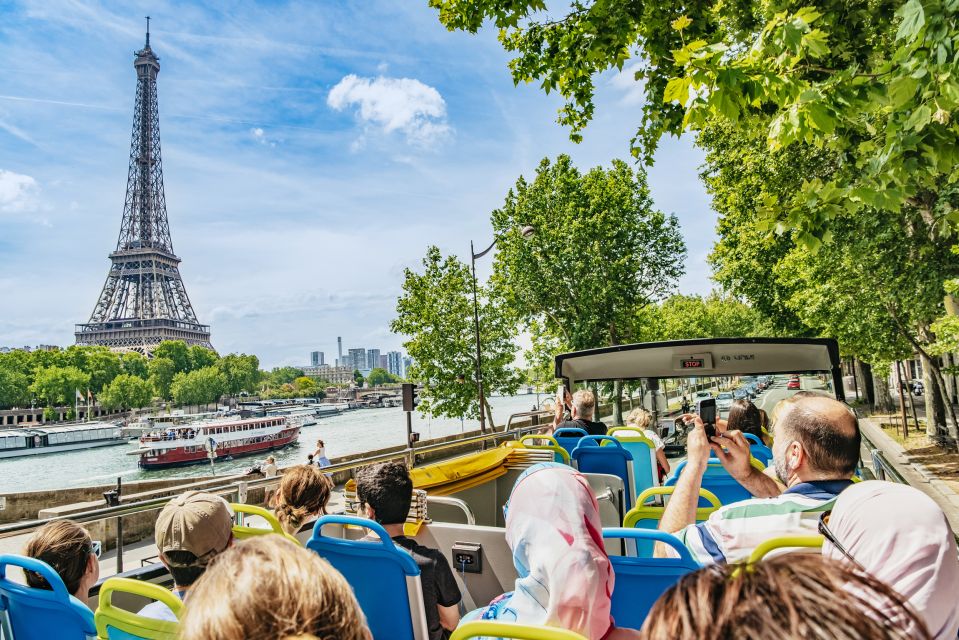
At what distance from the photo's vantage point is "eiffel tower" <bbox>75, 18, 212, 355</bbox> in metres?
122

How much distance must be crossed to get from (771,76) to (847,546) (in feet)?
11.4

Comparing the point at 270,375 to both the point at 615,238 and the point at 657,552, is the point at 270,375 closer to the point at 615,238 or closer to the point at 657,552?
the point at 615,238

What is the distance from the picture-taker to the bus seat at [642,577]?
2.47m

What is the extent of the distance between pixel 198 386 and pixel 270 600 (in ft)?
445

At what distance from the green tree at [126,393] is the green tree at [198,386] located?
16.7 ft

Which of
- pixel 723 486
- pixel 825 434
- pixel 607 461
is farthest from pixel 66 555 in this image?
pixel 607 461

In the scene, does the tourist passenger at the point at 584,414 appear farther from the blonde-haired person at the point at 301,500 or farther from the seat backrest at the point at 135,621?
the seat backrest at the point at 135,621

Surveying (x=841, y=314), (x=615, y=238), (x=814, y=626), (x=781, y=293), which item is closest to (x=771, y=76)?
(x=814, y=626)

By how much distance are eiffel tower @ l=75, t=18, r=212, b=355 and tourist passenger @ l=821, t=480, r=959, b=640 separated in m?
137

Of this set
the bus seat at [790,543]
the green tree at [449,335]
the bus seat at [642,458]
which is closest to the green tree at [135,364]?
the green tree at [449,335]

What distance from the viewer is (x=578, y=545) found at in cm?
228

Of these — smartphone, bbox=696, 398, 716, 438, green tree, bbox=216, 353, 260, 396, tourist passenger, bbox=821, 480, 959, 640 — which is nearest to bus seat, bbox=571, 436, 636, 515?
smartphone, bbox=696, 398, 716, 438

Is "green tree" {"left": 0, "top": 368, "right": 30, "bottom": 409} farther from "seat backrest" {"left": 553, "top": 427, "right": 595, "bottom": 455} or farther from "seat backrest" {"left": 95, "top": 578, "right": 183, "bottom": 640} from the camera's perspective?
"seat backrest" {"left": 95, "top": 578, "right": 183, "bottom": 640}

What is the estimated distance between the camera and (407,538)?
10.8 feet
